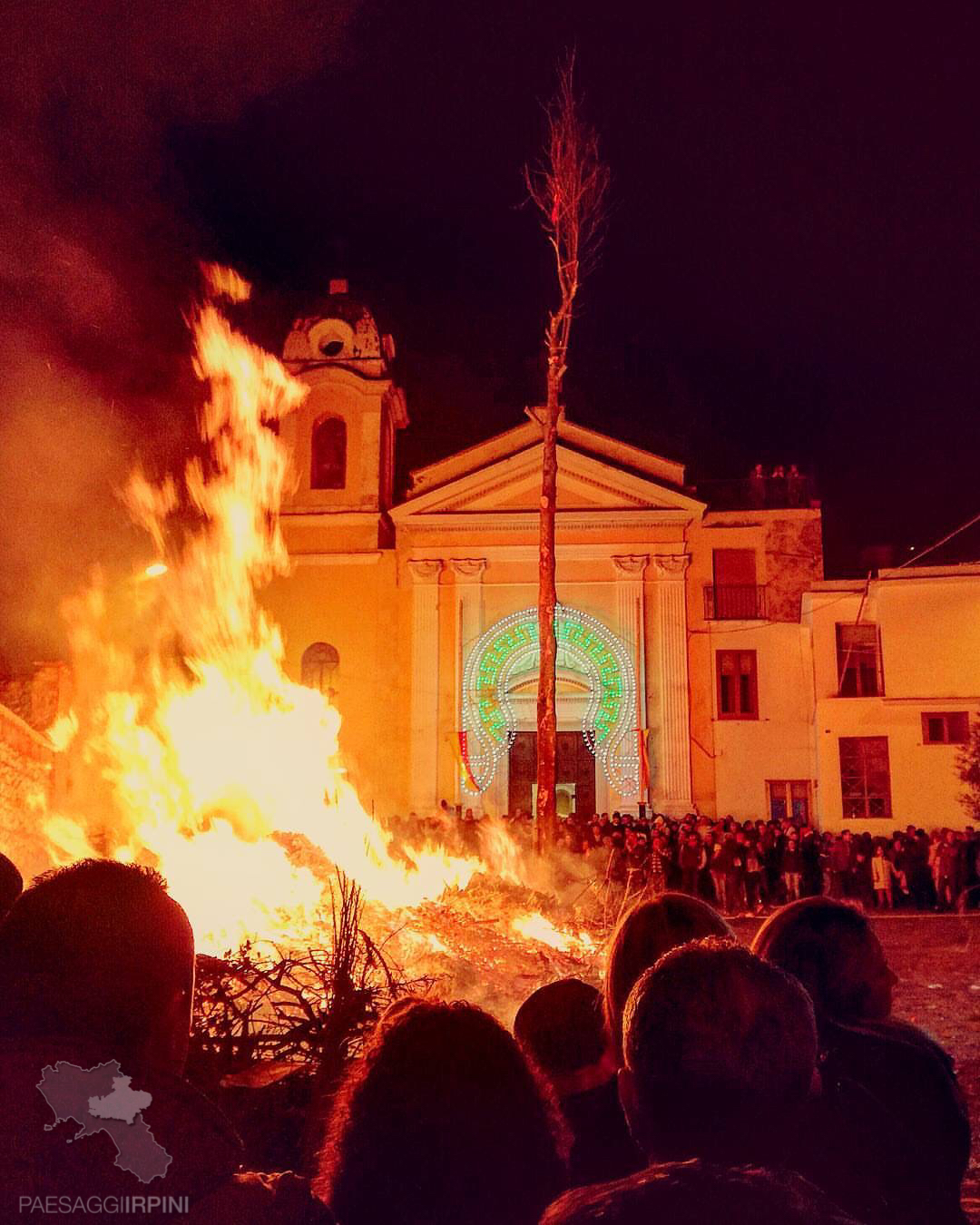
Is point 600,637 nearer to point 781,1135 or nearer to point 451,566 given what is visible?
point 451,566

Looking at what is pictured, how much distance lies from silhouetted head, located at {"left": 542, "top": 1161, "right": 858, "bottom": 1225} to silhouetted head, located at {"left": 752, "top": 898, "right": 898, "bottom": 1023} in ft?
5.77

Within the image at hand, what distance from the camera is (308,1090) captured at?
505 cm

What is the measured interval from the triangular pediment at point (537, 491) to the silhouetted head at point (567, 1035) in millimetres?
26764

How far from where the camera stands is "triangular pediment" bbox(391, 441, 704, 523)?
29.6 meters

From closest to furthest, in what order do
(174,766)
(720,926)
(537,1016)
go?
(537,1016)
(720,926)
(174,766)

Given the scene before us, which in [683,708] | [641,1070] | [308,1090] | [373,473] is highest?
[373,473]

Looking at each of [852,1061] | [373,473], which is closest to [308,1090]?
[852,1061]

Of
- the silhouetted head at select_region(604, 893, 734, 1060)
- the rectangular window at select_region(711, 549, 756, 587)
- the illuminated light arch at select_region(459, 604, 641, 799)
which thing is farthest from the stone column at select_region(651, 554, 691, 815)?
the silhouetted head at select_region(604, 893, 734, 1060)

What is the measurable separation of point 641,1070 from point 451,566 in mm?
28284

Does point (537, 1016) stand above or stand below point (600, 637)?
below

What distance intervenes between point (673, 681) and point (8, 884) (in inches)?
1012

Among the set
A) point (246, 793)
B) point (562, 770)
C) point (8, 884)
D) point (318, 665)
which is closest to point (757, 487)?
point (562, 770)

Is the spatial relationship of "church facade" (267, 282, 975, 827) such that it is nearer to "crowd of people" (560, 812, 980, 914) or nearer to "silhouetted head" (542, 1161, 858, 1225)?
"crowd of people" (560, 812, 980, 914)

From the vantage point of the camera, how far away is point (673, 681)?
2889 centimetres
